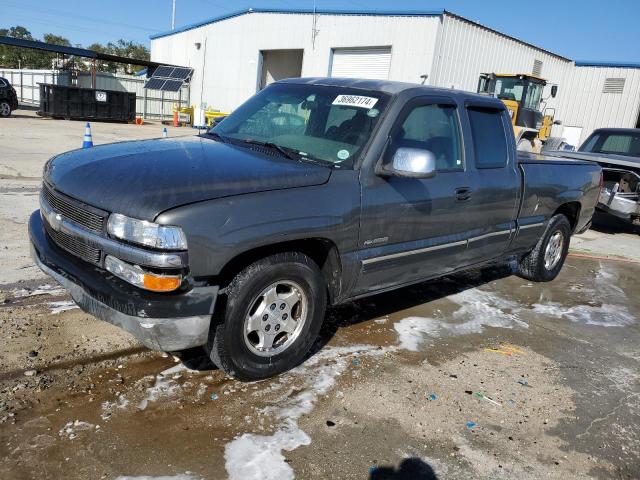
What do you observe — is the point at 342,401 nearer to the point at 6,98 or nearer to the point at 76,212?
the point at 76,212

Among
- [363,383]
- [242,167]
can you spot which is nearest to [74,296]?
[242,167]

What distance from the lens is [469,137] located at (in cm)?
432

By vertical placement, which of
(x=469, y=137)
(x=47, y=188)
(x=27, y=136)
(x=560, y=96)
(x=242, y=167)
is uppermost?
(x=560, y=96)

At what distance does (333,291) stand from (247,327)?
0.68 meters

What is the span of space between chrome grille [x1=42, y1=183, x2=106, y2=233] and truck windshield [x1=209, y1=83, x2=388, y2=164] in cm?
128

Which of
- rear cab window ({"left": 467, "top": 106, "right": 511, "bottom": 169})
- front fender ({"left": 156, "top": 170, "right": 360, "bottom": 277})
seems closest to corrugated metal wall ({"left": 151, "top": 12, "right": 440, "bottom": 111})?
rear cab window ({"left": 467, "top": 106, "right": 511, "bottom": 169})

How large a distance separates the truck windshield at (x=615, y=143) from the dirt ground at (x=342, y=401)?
670cm

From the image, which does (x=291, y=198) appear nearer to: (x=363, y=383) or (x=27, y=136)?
(x=363, y=383)

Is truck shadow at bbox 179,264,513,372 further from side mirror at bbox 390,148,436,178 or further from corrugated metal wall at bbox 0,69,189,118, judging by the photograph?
corrugated metal wall at bbox 0,69,189,118

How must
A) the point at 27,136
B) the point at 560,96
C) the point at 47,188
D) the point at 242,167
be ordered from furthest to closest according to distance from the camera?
the point at 560,96
the point at 27,136
the point at 47,188
the point at 242,167

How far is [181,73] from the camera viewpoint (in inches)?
1368

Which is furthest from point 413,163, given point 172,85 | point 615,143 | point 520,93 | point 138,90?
point 138,90

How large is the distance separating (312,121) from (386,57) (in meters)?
21.1

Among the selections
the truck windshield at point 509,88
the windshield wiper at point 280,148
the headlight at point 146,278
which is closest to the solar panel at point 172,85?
the truck windshield at point 509,88
